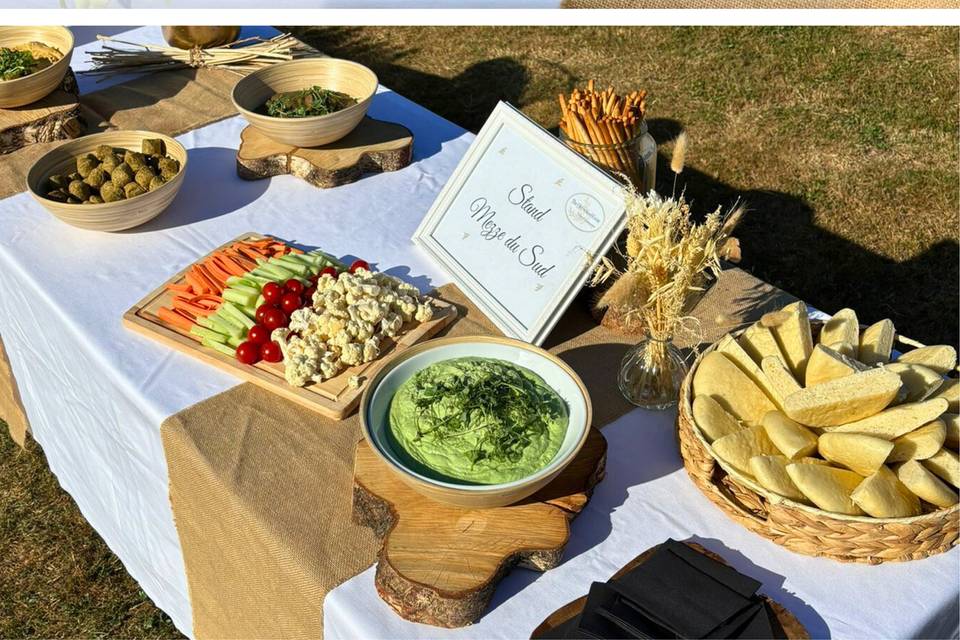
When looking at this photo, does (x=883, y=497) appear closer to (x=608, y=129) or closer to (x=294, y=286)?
(x=608, y=129)

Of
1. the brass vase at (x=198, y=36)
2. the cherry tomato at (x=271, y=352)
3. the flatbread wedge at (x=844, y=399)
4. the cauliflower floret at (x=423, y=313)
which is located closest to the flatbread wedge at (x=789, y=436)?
the flatbread wedge at (x=844, y=399)

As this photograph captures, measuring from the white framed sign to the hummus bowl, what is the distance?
301 mm

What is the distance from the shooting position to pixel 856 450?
1.61 meters

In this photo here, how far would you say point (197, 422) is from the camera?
2.04 meters

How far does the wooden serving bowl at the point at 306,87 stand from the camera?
2816 mm

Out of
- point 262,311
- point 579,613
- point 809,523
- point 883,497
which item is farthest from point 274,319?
point 883,497

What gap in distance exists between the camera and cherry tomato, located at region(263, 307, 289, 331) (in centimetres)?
220

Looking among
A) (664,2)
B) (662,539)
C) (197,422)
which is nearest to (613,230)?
(664,2)

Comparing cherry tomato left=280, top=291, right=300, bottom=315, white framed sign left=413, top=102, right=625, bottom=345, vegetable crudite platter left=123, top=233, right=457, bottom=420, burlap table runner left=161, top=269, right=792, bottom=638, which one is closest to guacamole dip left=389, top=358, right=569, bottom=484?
burlap table runner left=161, top=269, right=792, bottom=638

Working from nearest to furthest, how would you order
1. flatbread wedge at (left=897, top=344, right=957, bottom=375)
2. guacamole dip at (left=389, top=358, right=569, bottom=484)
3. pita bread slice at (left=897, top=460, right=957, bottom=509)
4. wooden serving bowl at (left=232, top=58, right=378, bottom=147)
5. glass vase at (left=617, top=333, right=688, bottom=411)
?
1. pita bread slice at (left=897, top=460, right=957, bottom=509)
2. guacamole dip at (left=389, top=358, right=569, bottom=484)
3. flatbread wedge at (left=897, top=344, right=957, bottom=375)
4. glass vase at (left=617, top=333, right=688, bottom=411)
5. wooden serving bowl at (left=232, top=58, right=378, bottom=147)

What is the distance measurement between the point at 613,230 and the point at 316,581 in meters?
1.04

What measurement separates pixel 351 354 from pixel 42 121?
5.67ft

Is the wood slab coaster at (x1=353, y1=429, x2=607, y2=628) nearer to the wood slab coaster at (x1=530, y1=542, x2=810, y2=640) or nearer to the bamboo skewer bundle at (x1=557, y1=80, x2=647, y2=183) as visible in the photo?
the wood slab coaster at (x1=530, y1=542, x2=810, y2=640)

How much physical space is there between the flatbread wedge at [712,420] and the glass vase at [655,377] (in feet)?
0.99
